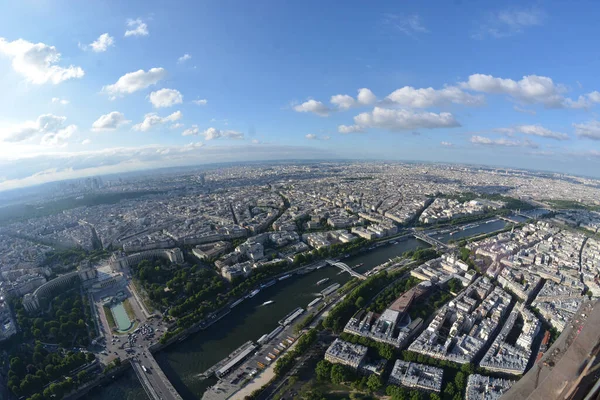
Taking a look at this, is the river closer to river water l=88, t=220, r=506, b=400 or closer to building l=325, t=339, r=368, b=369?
river water l=88, t=220, r=506, b=400

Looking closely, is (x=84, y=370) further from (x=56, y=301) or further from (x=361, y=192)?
(x=361, y=192)

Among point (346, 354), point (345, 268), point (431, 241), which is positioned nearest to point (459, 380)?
point (346, 354)

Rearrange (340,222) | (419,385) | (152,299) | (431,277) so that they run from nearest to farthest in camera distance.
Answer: (419,385) → (152,299) → (431,277) → (340,222)

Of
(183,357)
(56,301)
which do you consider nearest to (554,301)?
(183,357)

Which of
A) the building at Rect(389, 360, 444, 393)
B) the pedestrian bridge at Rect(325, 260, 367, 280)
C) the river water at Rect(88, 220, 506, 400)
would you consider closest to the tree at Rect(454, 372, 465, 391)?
the building at Rect(389, 360, 444, 393)

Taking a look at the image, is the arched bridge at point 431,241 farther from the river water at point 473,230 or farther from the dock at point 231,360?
the dock at point 231,360

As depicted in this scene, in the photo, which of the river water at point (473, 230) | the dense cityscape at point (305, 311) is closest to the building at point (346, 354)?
the dense cityscape at point (305, 311)
